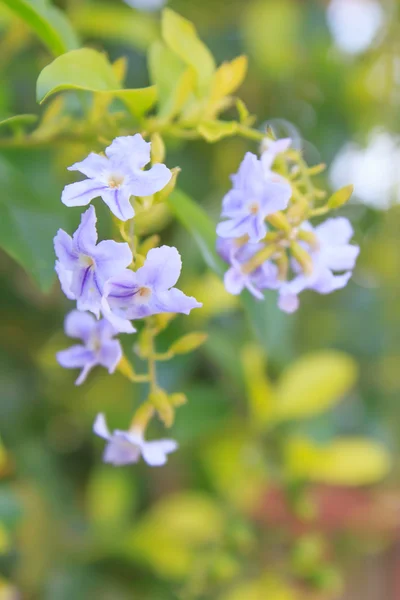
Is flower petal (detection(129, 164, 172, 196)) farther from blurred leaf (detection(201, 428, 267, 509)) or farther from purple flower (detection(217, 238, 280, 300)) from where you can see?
blurred leaf (detection(201, 428, 267, 509))

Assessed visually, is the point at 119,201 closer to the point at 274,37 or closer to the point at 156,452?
the point at 156,452

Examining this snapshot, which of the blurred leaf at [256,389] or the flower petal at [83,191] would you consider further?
the blurred leaf at [256,389]

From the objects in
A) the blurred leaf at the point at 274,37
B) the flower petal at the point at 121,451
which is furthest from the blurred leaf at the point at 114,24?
the flower petal at the point at 121,451

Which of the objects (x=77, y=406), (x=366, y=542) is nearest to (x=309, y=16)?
(x=77, y=406)

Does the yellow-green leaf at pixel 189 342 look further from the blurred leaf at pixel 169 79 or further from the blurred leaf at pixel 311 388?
the blurred leaf at pixel 311 388

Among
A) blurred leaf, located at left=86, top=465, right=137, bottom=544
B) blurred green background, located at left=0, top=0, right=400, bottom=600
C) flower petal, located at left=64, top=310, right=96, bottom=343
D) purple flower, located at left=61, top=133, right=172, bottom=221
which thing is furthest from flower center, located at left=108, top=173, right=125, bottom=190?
blurred leaf, located at left=86, top=465, right=137, bottom=544

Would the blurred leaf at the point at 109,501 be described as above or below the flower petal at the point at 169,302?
below
